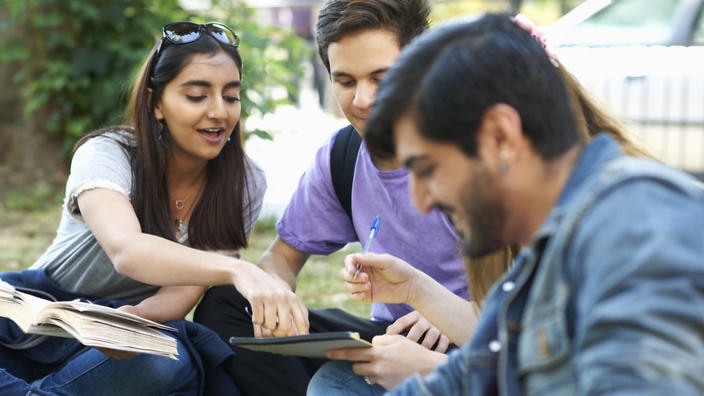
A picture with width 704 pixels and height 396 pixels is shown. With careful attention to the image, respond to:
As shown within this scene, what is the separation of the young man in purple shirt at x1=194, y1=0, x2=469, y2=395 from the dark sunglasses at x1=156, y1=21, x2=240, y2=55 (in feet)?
1.37

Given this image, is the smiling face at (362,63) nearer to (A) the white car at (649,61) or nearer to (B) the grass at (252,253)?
(B) the grass at (252,253)

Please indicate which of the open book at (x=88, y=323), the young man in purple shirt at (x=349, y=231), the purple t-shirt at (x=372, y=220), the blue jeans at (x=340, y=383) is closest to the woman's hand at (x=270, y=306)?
the young man in purple shirt at (x=349, y=231)

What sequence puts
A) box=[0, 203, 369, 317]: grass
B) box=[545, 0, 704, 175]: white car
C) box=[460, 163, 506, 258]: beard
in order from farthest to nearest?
box=[545, 0, 704, 175]: white car, box=[0, 203, 369, 317]: grass, box=[460, 163, 506, 258]: beard

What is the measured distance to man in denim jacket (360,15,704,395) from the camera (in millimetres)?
1213

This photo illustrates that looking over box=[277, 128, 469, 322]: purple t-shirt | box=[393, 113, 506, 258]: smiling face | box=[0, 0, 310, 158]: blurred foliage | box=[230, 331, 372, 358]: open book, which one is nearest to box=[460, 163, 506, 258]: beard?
box=[393, 113, 506, 258]: smiling face

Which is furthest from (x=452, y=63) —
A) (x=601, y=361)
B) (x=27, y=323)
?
(x=27, y=323)

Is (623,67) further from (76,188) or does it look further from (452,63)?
(452,63)

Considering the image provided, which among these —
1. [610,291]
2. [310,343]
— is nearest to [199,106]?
[310,343]

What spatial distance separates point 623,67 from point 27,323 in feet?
17.6

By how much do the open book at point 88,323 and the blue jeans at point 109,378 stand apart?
0.11 m

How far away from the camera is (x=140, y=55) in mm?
5980

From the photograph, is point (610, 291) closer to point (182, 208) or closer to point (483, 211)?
point (483, 211)

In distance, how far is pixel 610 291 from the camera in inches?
49.2

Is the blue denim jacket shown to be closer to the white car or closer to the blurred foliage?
the blurred foliage
